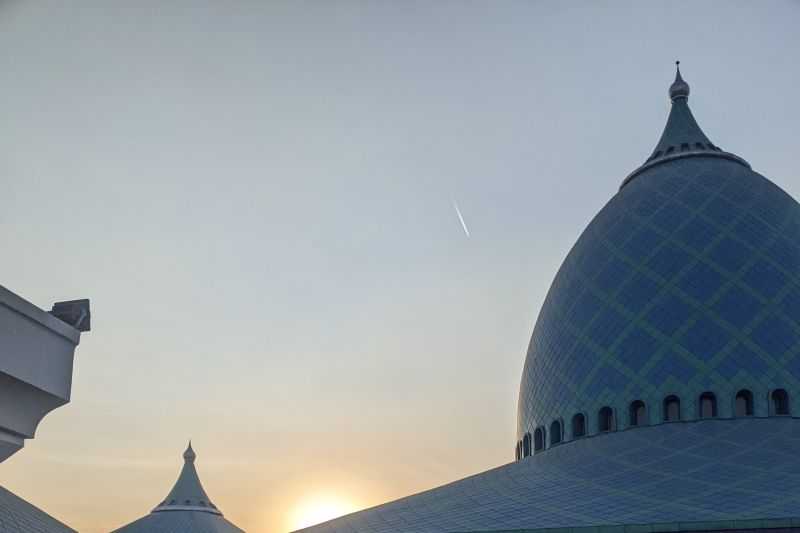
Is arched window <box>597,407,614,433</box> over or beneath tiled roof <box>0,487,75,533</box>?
over

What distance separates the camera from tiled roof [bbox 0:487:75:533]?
1338 centimetres

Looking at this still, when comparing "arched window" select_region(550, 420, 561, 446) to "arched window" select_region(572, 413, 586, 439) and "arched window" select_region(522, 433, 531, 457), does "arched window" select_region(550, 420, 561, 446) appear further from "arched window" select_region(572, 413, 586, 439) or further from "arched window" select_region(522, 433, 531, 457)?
"arched window" select_region(522, 433, 531, 457)

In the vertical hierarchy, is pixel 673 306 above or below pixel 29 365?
above

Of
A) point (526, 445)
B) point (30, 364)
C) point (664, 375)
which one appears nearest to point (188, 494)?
point (526, 445)

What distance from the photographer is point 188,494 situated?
136 ft

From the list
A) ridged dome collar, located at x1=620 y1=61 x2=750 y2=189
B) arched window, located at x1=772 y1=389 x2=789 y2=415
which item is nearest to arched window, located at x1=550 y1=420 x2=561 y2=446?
arched window, located at x1=772 y1=389 x2=789 y2=415

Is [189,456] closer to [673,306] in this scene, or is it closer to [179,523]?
[179,523]

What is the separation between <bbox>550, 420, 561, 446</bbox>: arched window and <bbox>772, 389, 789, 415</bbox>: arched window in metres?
5.04

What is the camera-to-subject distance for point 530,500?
58.4ft

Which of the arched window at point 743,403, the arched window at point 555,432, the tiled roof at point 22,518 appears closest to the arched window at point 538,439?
the arched window at point 555,432

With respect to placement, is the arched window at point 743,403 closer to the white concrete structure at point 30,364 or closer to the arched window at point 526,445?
the arched window at point 526,445

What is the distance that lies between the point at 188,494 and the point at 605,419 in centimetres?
2512

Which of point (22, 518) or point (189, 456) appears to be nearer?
point (22, 518)

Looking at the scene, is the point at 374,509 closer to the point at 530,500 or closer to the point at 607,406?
the point at 530,500
